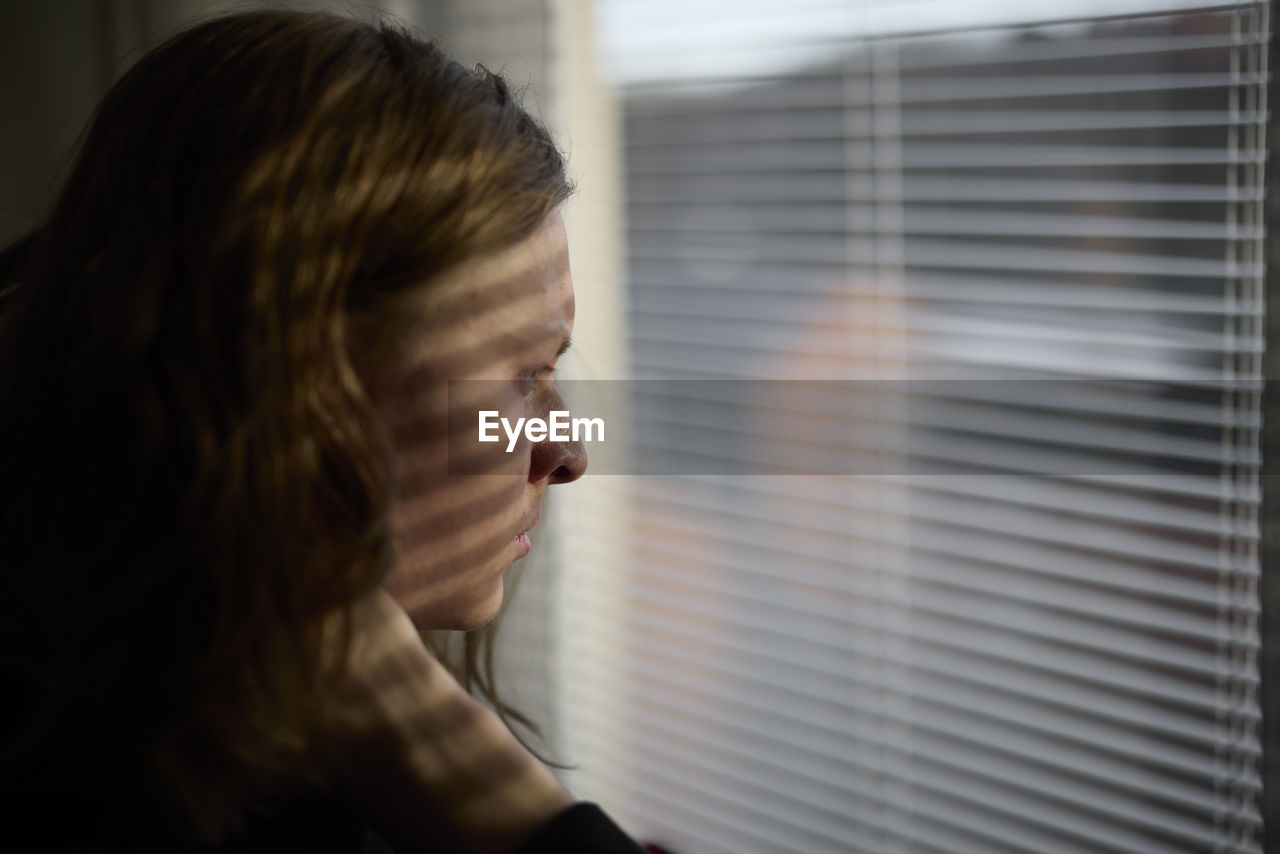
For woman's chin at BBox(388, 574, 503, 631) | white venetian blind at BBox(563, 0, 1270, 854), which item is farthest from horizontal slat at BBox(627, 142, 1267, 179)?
woman's chin at BBox(388, 574, 503, 631)

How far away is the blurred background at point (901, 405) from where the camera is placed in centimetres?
108

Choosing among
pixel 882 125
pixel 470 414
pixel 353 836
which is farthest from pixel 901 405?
pixel 353 836

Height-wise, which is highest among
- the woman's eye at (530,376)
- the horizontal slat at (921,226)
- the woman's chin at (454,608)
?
the horizontal slat at (921,226)

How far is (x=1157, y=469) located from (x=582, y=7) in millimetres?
1024

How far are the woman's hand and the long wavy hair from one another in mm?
32

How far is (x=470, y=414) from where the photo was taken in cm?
72

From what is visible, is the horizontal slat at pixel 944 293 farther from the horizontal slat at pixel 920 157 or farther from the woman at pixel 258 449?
the woman at pixel 258 449

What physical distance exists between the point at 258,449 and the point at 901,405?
87cm

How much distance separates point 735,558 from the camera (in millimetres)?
1534

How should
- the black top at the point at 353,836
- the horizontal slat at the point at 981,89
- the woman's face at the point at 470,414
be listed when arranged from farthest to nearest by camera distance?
the horizontal slat at the point at 981,89 → the woman's face at the point at 470,414 → the black top at the point at 353,836

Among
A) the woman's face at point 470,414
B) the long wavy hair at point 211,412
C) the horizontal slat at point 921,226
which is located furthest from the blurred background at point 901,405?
the woman's face at point 470,414

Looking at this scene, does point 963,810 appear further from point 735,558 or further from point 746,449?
point 746,449

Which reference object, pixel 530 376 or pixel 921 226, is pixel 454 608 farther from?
pixel 921 226

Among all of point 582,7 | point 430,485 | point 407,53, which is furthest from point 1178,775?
point 582,7
